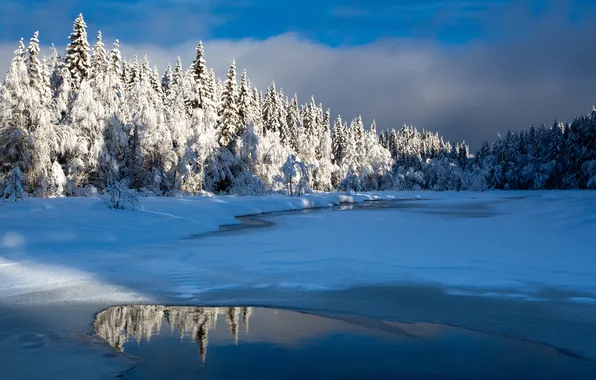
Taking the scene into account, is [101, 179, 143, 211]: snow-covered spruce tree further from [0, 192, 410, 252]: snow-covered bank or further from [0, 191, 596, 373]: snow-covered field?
[0, 191, 596, 373]: snow-covered field

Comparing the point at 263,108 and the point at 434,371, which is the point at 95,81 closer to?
the point at 434,371

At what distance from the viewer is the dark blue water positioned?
4.59m

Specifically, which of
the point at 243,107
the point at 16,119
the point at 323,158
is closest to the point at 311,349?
the point at 16,119

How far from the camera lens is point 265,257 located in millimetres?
11273

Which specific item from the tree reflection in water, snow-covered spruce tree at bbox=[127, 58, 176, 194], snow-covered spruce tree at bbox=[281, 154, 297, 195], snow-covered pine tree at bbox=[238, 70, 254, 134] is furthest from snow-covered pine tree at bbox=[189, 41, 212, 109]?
the tree reflection in water

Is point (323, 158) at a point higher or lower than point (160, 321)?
higher

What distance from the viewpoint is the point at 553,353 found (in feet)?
16.9

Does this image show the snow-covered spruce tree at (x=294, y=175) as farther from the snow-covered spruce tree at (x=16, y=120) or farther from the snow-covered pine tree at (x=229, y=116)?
the snow-covered spruce tree at (x=16, y=120)

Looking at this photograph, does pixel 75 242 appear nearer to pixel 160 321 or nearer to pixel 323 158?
pixel 160 321

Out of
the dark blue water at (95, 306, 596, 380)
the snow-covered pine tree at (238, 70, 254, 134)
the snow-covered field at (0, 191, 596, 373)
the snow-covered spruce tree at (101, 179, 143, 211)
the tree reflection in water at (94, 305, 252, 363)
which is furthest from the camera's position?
the snow-covered pine tree at (238, 70, 254, 134)

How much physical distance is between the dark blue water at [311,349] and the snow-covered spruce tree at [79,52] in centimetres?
3311

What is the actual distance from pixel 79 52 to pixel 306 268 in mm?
32573

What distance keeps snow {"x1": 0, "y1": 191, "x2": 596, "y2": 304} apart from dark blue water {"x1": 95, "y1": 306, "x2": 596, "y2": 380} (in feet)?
5.02

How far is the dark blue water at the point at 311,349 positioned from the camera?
4.59 meters
